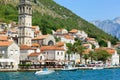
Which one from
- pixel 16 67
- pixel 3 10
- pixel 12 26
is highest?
pixel 3 10

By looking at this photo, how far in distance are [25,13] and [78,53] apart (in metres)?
25.1

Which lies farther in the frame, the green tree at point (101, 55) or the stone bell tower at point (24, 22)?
the green tree at point (101, 55)

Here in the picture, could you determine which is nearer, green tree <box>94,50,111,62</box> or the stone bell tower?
the stone bell tower

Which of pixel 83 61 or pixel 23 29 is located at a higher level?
pixel 23 29

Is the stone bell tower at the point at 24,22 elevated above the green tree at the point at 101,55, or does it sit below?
above

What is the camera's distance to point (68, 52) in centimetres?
11900

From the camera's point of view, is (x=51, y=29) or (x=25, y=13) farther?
(x=51, y=29)

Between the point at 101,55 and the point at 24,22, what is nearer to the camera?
the point at 24,22

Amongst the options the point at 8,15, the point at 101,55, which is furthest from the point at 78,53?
the point at 8,15

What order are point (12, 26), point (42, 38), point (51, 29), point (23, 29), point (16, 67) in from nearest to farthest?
point (16, 67)
point (23, 29)
point (42, 38)
point (12, 26)
point (51, 29)

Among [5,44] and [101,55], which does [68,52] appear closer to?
[101,55]

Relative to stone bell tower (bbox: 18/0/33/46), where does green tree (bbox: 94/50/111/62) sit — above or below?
below

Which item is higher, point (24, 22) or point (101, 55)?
point (24, 22)

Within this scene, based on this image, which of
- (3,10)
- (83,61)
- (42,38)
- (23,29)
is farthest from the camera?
(3,10)
